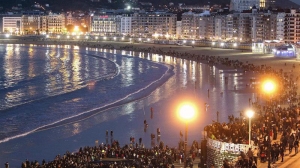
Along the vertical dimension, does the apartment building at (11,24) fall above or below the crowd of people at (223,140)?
above

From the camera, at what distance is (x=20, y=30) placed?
509 feet

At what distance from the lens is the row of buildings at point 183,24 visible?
78.6 metres

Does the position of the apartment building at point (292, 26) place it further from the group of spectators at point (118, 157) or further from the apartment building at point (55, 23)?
the apartment building at point (55, 23)

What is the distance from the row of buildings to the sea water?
30096 millimetres

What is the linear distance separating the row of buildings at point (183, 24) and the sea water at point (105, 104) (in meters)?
30.1

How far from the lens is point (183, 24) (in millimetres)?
113688

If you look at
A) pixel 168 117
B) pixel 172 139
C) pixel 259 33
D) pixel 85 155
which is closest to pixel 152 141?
pixel 172 139

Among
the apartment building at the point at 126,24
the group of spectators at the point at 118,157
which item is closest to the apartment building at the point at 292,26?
the apartment building at the point at 126,24

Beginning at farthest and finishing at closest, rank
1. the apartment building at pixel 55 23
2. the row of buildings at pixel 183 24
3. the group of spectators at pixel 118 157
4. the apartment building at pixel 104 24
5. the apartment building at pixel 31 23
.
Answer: the apartment building at pixel 31 23 < the apartment building at pixel 55 23 < the apartment building at pixel 104 24 < the row of buildings at pixel 183 24 < the group of spectators at pixel 118 157

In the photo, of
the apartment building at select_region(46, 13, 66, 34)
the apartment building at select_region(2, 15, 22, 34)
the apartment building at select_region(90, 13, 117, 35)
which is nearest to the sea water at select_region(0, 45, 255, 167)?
the apartment building at select_region(90, 13, 117, 35)

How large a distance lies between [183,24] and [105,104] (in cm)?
8465

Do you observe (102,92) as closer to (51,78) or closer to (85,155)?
(51,78)

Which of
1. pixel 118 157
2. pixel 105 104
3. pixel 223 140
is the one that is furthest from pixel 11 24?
pixel 223 140

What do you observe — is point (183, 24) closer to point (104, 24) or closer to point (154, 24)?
point (154, 24)
